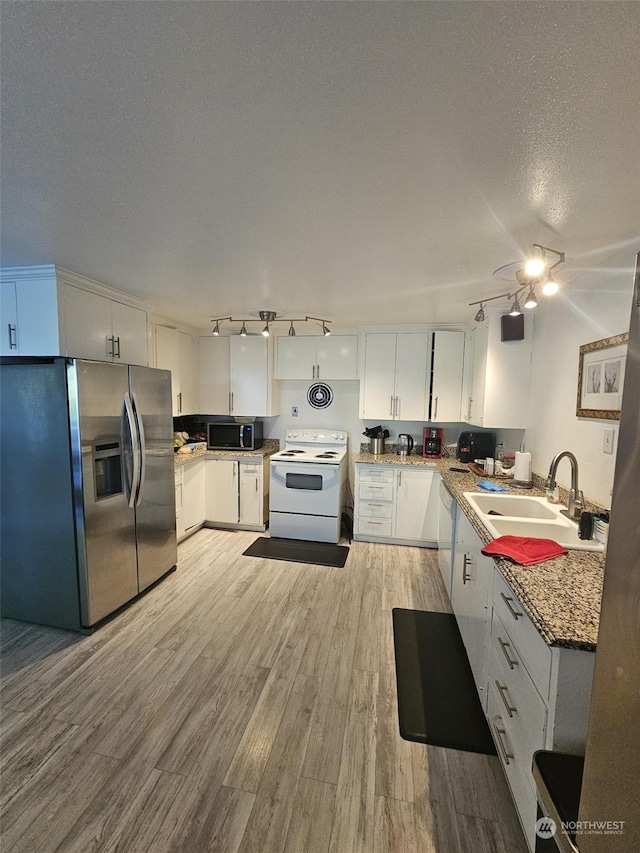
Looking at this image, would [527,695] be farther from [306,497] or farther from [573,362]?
[306,497]

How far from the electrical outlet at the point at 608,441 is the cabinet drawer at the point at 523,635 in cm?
96

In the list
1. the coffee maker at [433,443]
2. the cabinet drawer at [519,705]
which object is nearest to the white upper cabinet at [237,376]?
the coffee maker at [433,443]

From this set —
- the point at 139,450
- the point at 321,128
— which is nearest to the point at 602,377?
the point at 321,128

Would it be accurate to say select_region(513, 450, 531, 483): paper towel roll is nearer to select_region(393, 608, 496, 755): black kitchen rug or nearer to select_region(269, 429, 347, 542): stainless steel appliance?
select_region(393, 608, 496, 755): black kitchen rug

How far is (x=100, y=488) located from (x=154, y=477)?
46 centimetres

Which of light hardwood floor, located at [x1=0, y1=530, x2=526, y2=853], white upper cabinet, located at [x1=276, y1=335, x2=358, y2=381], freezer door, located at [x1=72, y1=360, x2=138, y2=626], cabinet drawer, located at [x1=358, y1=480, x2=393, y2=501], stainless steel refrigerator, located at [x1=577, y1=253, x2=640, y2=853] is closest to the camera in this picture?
stainless steel refrigerator, located at [x1=577, y1=253, x2=640, y2=853]

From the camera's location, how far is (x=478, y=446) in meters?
3.44

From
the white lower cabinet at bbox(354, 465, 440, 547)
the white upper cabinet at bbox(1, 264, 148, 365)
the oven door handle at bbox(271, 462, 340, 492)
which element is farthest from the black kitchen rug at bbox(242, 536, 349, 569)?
the white upper cabinet at bbox(1, 264, 148, 365)

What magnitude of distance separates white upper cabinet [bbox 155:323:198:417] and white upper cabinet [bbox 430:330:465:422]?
277 cm

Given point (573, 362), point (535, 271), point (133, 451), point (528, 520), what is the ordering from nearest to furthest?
point (535, 271) < point (528, 520) < point (573, 362) < point (133, 451)

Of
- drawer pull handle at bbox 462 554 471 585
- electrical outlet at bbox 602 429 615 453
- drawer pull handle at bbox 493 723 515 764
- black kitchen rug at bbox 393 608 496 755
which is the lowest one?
black kitchen rug at bbox 393 608 496 755

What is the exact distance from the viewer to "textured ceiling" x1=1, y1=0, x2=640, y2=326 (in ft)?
2.23

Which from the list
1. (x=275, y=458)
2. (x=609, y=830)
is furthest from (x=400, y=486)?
(x=609, y=830)

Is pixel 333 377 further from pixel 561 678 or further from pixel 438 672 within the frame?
pixel 561 678
